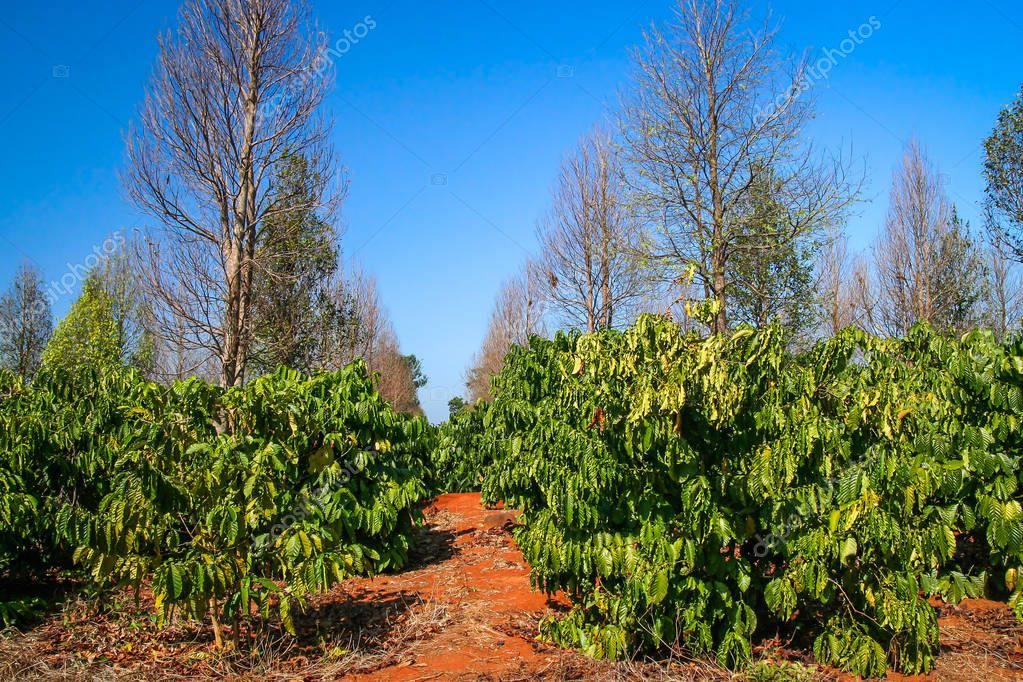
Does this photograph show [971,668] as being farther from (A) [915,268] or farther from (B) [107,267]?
(B) [107,267]

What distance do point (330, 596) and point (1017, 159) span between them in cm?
1706

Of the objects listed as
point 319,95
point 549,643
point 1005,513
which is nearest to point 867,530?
point 1005,513

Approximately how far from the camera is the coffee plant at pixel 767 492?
406 centimetres

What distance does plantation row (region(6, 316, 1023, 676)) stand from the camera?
4.08 metres

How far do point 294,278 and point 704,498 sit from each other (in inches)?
586

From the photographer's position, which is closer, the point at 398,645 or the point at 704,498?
the point at 704,498

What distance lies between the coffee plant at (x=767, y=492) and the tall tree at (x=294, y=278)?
31.6ft

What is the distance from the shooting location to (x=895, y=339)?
16.4ft

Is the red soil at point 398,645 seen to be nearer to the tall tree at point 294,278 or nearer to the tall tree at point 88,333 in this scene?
the tall tree at point 294,278

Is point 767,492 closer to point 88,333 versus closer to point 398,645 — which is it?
point 398,645

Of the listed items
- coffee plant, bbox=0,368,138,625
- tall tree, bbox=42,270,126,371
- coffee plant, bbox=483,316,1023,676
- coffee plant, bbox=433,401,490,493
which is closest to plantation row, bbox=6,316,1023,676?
coffee plant, bbox=483,316,1023,676

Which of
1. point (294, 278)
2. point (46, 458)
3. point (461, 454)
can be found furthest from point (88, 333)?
point (46, 458)

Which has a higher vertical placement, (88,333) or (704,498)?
(88,333)

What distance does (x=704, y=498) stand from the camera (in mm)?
4016
